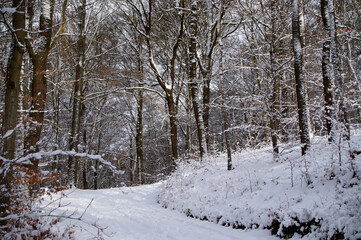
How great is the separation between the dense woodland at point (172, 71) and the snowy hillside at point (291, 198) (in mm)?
625

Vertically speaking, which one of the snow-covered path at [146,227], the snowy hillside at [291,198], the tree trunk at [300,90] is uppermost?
the tree trunk at [300,90]

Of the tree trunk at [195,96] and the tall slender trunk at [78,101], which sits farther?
the tall slender trunk at [78,101]

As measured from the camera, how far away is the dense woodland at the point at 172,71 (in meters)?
4.35

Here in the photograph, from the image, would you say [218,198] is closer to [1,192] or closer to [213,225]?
[213,225]

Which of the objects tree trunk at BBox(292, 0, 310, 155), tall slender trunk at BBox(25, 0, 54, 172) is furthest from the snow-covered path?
tree trunk at BBox(292, 0, 310, 155)

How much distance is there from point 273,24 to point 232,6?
197cm

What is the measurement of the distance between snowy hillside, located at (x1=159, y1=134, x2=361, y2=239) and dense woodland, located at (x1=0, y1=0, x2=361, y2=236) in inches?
24.6

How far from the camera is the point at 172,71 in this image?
13656mm

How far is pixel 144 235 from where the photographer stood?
15.6 feet

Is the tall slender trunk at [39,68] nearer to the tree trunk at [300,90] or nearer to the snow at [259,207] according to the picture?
the snow at [259,207]

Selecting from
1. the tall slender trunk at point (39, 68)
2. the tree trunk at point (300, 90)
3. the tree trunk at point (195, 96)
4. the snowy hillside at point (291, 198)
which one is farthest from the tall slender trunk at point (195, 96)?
the tall slender trunk at point (39, 68)

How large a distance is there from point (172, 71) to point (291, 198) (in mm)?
10365

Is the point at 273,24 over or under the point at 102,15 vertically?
under

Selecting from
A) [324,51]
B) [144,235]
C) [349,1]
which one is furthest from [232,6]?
[349,1]
